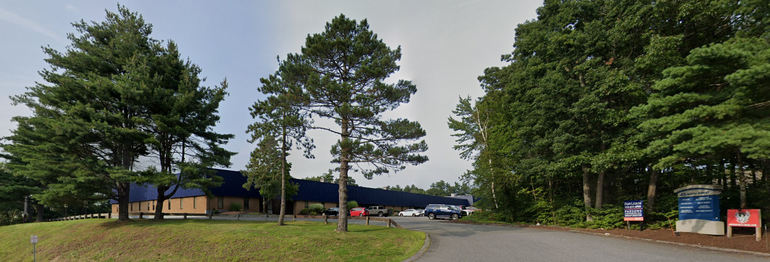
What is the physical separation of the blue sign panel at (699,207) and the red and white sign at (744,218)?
19.8 inches

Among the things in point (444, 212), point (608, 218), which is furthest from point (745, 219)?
point (444, 212)

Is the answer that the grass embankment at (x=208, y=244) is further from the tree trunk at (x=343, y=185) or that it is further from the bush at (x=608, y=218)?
the bush at (x=608, y=218)

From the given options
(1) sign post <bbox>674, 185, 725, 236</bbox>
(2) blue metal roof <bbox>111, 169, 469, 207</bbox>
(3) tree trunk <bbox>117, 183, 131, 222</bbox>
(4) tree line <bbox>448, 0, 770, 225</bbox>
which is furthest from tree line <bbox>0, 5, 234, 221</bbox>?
(1) sign post <bbox>674, 185, 725, 236</bbox>

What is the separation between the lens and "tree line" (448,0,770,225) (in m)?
11.4

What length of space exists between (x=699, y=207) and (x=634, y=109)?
4659 millimetres

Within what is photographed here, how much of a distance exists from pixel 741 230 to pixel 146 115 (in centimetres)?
3202

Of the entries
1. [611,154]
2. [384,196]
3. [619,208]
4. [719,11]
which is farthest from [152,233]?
[384,196]

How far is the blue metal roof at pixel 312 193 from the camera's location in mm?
38125

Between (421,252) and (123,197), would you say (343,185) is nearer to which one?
(421,252)

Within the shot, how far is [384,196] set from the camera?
56812 millimetres

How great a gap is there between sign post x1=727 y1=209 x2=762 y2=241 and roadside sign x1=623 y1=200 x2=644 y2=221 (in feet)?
10.3

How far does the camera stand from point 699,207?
13688 mm

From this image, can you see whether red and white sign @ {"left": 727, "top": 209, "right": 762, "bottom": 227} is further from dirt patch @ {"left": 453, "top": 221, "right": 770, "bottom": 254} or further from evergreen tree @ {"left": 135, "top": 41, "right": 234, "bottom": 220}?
evergreen tree @ {"left": 135, "top": 41, "right": 234, "bottom": 220}

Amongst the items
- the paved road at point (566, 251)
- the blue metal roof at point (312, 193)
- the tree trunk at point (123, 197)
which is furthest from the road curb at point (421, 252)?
the blue metal roof at point (312, 193)
